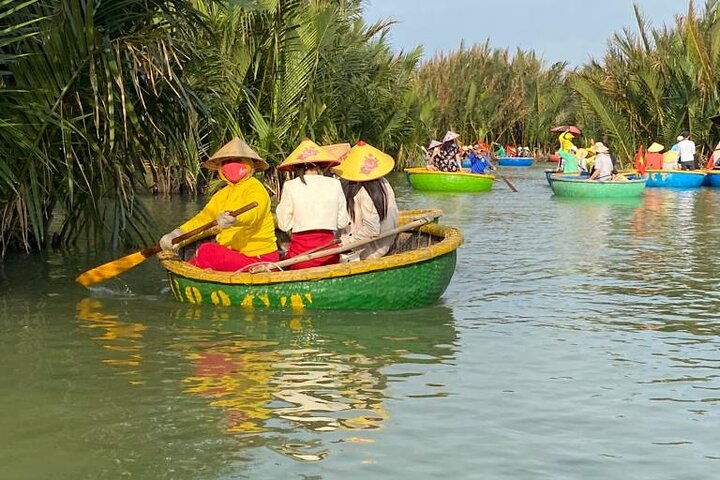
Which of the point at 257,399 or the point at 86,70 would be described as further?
the point at 86,70

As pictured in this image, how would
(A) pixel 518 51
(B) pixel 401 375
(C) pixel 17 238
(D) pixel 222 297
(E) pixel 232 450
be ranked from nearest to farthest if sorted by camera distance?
1. (E) pixel 232 450
2. (B) pixel 401 375
3. (D) pixel 222 297
4. (C) pixel 17 238
5. (A) pixel 518 51

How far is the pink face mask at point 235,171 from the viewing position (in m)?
9.10

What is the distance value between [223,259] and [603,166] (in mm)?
15122

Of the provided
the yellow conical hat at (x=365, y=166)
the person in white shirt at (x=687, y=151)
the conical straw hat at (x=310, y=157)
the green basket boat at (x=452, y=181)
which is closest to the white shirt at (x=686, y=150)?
the person in white shirt at (x=687, y=151)

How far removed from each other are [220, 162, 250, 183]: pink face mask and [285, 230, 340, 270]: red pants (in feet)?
2.31

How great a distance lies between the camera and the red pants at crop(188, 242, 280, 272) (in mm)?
8992

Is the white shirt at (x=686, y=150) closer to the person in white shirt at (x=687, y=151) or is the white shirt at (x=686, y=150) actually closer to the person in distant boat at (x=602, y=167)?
the person in white shirt at (x=687, y=151)

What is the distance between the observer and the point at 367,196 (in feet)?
30.1

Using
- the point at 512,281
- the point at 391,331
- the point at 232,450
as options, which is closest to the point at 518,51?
the point at 512,281

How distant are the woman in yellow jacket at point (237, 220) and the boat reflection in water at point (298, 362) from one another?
21.5 inches

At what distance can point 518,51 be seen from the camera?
44312 millimetres

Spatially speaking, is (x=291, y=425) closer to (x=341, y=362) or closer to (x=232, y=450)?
(x=232, y=450)

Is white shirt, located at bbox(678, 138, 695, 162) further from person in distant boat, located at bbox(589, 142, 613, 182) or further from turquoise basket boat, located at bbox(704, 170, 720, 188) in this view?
person in distant boat, located at bbox(589, 142, 613, 182)

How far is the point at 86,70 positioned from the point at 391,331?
362 cm
